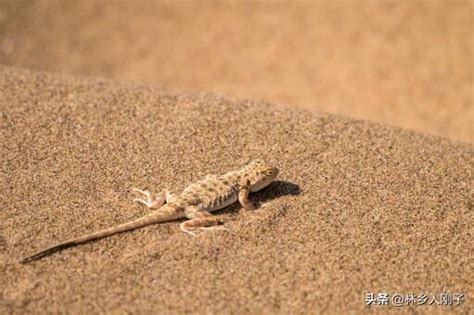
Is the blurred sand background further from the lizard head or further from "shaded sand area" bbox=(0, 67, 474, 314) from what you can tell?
the lizard head

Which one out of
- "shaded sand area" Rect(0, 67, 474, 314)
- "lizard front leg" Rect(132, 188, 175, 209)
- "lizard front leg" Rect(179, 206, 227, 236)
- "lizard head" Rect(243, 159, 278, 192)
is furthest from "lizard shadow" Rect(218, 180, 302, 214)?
"lizard front leg" Rect(132, 188, 175, 209)

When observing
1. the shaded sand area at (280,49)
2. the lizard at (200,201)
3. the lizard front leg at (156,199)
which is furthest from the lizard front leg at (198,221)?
the shaded sand area at (280,49)

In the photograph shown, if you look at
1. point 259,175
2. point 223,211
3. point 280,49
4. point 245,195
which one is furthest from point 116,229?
point 280,49

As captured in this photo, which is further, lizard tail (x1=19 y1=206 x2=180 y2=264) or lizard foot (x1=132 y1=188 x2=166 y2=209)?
lizard foot (x1=132 y1=188 x2=166 y2=209)

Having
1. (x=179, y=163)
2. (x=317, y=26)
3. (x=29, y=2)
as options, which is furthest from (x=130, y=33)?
(x=179, y=163)

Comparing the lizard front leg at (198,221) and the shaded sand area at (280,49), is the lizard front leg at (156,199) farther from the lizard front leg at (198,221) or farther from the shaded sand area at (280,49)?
the shaded sand area at (280,49)

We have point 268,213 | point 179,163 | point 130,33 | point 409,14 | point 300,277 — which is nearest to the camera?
point 300,277

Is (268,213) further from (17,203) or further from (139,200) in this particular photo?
(17,203)
